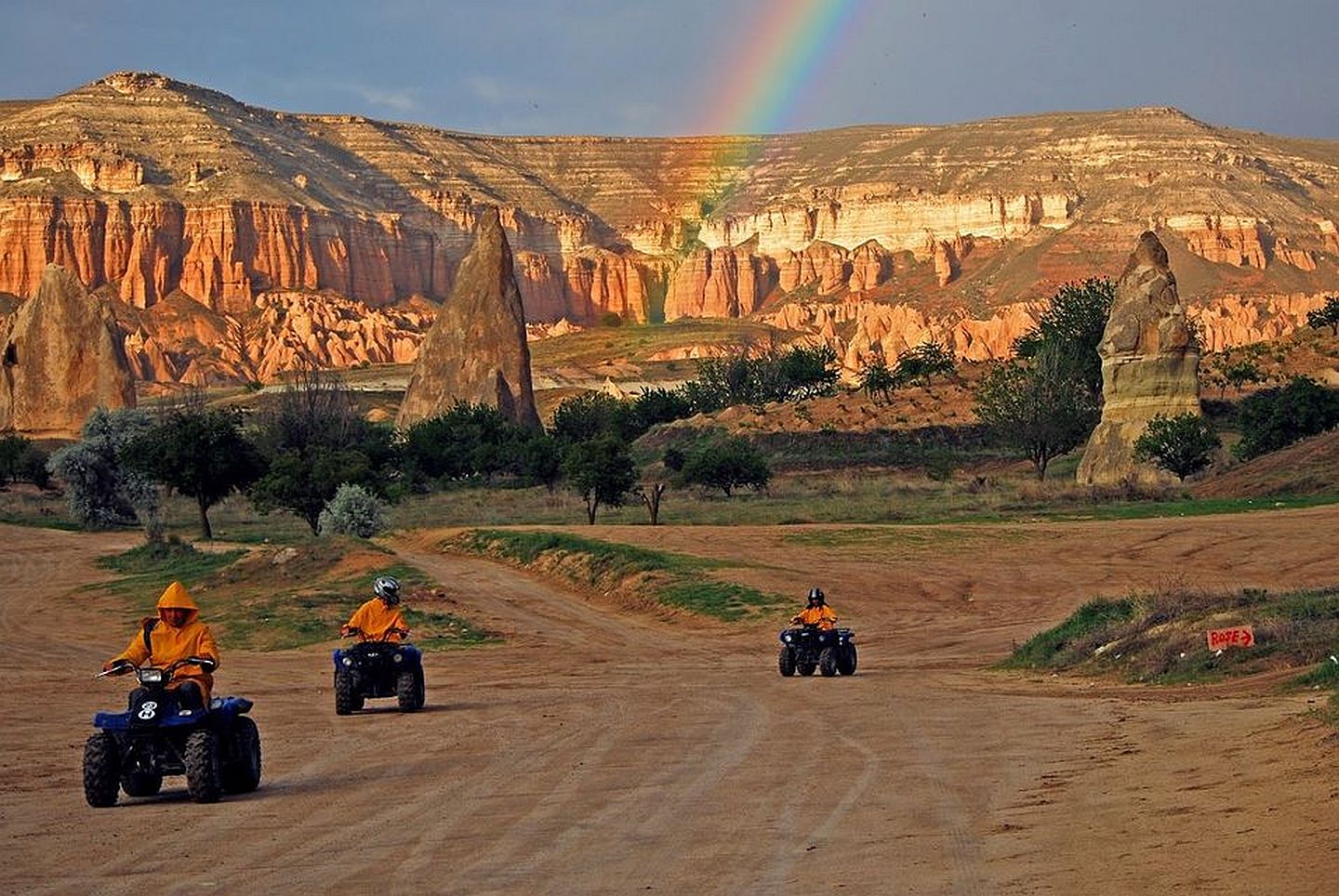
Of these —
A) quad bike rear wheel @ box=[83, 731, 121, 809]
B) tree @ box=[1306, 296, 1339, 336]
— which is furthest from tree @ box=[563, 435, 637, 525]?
quad bike rear wheel @ box=[83, 731, 121, 809]

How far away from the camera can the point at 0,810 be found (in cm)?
1320

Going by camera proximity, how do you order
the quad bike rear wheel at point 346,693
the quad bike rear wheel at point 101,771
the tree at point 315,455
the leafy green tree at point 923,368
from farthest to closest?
the leafy green tree at point 923,368
the tree at point 315,455
the quad bike rear wheel at point 346,693
the quad bike rear wheel at point 101,771

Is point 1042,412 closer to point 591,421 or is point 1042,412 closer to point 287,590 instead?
point 591,421

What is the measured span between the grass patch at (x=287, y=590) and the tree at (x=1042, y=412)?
32810mm

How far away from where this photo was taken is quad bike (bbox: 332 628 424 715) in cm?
1980

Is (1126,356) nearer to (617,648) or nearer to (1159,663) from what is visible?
(617,648)

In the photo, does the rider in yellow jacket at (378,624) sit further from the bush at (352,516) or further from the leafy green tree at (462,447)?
the leafy green tree at (462,447)

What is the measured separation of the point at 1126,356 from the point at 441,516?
21354 millimetres

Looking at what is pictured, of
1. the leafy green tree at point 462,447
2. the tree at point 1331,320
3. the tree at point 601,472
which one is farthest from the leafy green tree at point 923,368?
the tree at point 601,472

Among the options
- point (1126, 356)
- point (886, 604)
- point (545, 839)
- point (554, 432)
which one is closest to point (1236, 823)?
point (545, 839)

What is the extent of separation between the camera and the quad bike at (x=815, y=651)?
23.7m

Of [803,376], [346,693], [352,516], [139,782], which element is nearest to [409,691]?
[346,693]

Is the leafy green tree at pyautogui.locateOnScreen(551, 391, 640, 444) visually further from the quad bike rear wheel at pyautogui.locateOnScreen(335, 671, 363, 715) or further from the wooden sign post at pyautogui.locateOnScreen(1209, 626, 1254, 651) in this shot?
the wooden sign post at pyautogui.locateOnScreen(1209, 626, 1254, 651)

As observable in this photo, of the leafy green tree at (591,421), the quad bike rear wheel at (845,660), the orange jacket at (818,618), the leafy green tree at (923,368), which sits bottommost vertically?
the quad bike rear wheel at (845,660)
